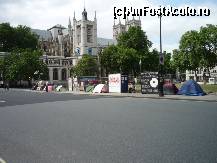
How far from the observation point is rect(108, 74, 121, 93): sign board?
39306mm

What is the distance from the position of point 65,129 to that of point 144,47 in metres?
88.6

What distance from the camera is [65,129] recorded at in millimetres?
10984

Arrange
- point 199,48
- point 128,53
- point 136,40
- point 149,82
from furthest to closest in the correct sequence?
point 136,40, point 128,53, point 199,48, point 149,82

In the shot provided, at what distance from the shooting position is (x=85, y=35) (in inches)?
5187

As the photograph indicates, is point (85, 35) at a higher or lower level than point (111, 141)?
higher

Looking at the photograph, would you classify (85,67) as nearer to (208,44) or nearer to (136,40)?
(136,40)

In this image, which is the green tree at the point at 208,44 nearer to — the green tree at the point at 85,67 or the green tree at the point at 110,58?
the green tree at the point at 110,58

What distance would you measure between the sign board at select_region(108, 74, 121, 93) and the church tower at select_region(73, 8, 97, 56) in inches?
3502

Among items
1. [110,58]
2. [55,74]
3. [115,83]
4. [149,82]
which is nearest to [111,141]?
[149,82]

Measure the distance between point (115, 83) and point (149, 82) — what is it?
6881mm

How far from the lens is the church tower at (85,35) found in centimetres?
13038

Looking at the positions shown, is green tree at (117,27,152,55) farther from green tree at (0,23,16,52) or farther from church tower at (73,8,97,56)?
green tree at (0,23,16,52)

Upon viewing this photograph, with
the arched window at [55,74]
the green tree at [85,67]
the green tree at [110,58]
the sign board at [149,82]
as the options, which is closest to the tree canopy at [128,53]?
the green tree at [110,58]

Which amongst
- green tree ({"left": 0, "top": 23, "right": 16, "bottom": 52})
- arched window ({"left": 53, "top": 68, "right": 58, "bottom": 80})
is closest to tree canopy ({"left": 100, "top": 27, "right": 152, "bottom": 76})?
arched window ({"left": 53, "top": 68, "right": 58, "bottom": 80})
